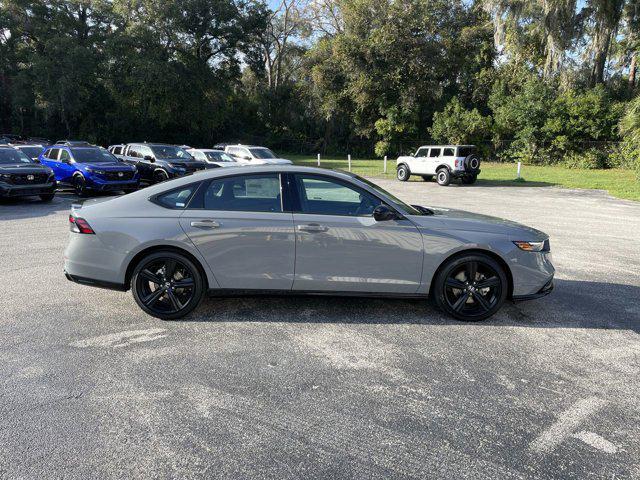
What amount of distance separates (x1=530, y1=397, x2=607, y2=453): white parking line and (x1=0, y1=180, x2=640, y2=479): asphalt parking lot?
0.01 m

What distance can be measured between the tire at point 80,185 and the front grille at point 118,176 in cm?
74

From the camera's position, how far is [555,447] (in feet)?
9.61


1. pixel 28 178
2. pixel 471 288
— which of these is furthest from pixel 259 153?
pixel 471 288

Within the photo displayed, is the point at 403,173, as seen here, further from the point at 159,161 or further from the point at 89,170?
the point at 89,170

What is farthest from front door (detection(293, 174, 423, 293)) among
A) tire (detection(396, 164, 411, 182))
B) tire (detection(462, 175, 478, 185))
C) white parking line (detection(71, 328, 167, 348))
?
tire (detection(396, 164, 411, 182))

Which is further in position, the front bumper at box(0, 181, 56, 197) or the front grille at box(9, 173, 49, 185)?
the front grille at box(9, 173, 49, 185)

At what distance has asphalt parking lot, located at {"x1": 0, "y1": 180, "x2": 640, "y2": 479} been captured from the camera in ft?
9.16

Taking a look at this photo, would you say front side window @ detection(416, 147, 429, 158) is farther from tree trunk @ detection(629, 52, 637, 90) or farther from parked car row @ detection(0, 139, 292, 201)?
tree trunk @ detection(629, 52, 637, 90)

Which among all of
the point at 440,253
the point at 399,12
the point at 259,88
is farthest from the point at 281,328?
the point at 259,88

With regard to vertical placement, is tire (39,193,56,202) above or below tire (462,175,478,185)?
below

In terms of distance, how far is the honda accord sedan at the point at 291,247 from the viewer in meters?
4.68

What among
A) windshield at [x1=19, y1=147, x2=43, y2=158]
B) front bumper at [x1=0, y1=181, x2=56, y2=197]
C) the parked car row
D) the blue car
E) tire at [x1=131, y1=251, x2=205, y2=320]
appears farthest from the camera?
windshield at [x1=19, y1=147, x2=43, y2=158]

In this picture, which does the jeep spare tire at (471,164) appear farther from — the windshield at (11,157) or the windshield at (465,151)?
the windshield at (11,157)

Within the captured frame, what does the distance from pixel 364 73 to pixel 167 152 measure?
74.6 ft
